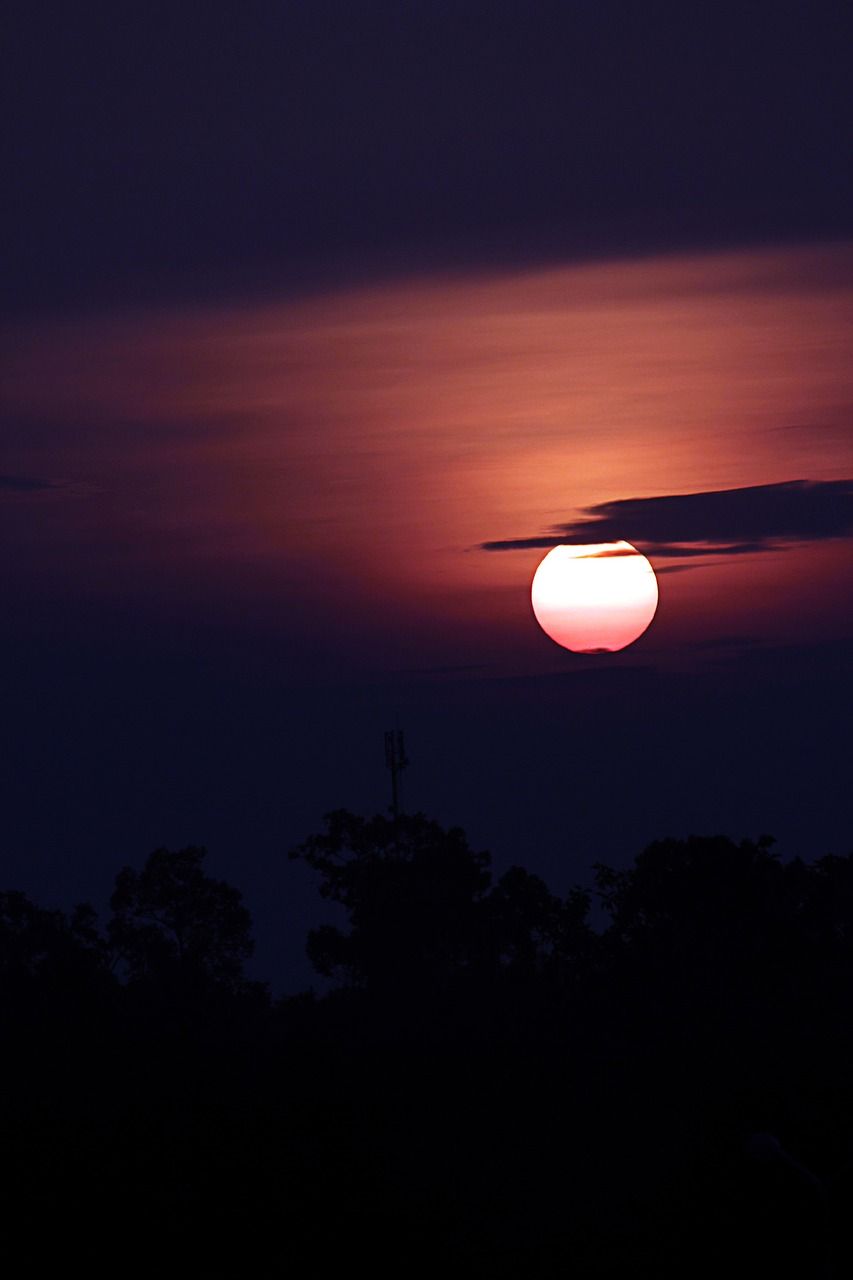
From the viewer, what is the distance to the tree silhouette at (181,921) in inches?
2825

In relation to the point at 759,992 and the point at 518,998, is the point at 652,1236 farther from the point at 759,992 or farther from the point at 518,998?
the point at 518,998

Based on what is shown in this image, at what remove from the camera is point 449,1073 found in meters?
44.2

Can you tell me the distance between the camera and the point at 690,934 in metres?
56.4

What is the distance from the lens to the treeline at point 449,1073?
97.1ft

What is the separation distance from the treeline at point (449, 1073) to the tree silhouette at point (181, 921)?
0.13 m

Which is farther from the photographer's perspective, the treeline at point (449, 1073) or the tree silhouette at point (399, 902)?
the tree silhouette at point (399, 902)

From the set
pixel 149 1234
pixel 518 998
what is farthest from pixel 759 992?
pixel 149 1234

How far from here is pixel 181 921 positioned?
243 feet

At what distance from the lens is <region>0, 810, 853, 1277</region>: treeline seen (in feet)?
97.1

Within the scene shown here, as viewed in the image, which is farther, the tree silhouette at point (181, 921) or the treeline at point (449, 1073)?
the tree silhouette at point (181, 921)

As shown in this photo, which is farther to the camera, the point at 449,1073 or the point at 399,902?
the point at 399,902

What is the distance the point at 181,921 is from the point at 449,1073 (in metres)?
31.8

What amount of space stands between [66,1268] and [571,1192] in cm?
1184

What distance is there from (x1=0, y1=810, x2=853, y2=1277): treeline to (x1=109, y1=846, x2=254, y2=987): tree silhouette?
5.2 inches
